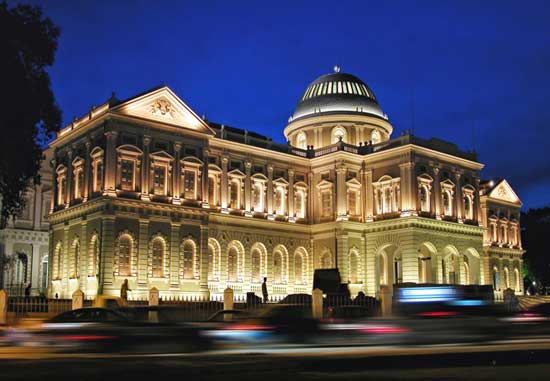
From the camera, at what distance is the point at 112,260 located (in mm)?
40562

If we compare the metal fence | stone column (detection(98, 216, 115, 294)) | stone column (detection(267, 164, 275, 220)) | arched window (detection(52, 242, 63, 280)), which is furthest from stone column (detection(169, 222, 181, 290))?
stone column (detection(267, 164, 275, 220))

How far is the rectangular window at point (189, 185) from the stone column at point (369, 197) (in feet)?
47.5

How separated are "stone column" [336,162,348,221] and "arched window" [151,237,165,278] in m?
14.6

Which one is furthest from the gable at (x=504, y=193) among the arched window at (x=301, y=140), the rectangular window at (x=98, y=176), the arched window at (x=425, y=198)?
the rectangular window at (x=98, y=176)

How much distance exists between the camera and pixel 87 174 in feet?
144

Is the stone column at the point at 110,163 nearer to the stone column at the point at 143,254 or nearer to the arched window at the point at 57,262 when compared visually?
the stone column at the point at 143,254

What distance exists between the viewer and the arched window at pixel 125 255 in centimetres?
4119

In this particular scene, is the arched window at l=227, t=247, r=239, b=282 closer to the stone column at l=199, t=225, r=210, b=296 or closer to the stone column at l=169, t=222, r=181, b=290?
the stone column at l=199, t=225, r=210, b=296

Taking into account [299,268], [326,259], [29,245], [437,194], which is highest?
[437,194]

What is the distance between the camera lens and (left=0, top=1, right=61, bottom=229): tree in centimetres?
2611

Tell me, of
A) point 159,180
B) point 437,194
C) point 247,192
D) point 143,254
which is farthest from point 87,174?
point 437,194

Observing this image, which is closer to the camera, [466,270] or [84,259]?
[84,259]

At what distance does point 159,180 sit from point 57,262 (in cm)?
919

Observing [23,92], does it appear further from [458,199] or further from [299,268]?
[458,199]
